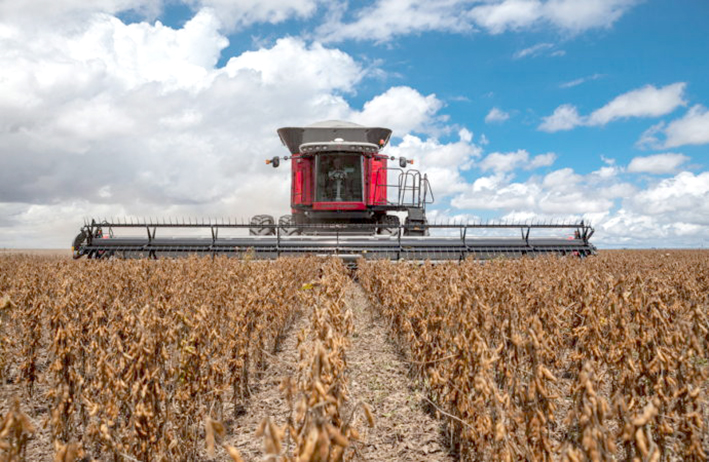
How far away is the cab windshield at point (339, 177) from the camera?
1367cm

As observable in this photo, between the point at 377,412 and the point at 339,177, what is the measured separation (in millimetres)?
10313

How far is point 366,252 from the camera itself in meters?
11.3

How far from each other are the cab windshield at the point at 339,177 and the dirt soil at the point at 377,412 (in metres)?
7.88

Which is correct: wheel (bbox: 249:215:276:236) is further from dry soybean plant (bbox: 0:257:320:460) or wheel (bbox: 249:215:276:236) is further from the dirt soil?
the dirt soil

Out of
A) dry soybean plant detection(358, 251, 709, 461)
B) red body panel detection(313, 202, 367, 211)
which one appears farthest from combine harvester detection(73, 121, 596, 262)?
dry soybean plant detection(358, 251, 709, 461)

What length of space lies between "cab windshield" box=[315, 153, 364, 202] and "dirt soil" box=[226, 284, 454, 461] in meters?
7.88

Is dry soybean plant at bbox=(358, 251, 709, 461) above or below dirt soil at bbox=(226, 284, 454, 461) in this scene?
above

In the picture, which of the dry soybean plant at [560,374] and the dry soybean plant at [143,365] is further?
the dry soybean plant at [143,365]

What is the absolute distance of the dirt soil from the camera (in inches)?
130

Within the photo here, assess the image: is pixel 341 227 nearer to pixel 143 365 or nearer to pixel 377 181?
pixel 377 181

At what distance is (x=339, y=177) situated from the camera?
45.2ft

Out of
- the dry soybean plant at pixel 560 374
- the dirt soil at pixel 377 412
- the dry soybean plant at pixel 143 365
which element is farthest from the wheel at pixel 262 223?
the dry soybean plant at pixel 560 374

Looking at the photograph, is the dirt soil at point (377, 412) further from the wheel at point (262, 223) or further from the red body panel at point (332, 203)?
the wheel at point (262, 223)

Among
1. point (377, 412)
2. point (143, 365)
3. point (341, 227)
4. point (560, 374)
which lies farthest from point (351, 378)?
point (341, 227)
